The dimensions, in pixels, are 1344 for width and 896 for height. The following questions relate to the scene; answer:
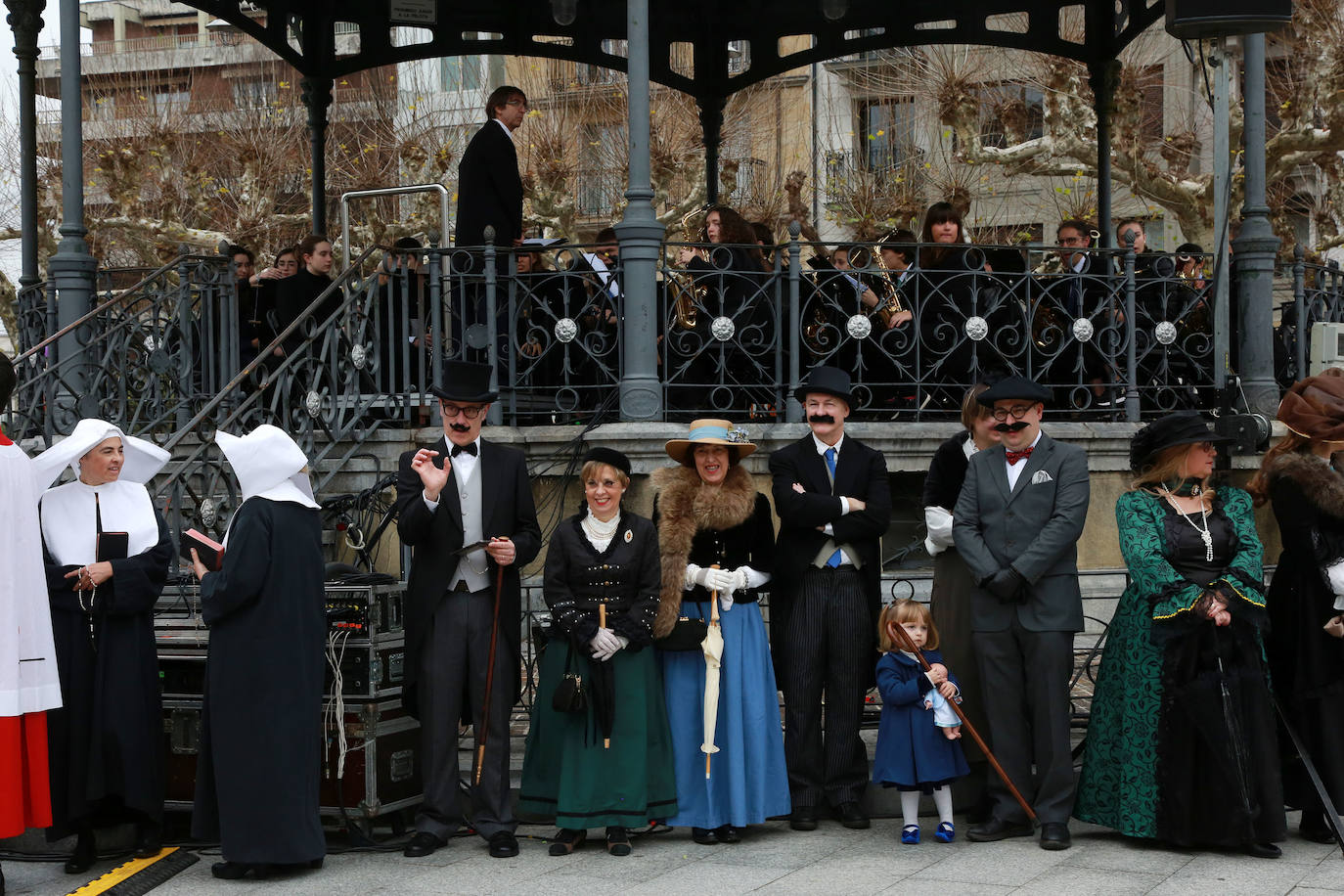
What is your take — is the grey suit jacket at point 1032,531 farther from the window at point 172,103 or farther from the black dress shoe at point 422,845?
the window at point 172,103

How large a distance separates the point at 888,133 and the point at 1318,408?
90.6 ft

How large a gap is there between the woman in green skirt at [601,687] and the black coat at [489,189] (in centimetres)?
382

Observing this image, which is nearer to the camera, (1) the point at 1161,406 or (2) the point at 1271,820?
(2) the point at 1271,820

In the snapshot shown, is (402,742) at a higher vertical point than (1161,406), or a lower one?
lower

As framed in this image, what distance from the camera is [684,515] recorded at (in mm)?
7734

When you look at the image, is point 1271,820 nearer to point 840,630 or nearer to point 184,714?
point 840,630

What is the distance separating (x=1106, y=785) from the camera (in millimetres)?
7344

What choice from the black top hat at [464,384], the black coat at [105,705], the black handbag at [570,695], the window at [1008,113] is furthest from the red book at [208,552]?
the window at [1008,113]

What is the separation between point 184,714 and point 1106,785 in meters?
4.24

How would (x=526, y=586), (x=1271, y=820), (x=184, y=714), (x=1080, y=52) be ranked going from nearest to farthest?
(x=1271, y=820) < (x=184, y=714) < (x=526, y=586) < (x=1080, y=52)

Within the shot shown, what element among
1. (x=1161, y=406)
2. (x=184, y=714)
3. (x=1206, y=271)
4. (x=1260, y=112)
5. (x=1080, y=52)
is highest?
(x=1080, y=52)

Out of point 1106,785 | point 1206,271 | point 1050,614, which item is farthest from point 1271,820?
point 1206,271

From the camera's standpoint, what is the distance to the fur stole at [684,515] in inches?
299

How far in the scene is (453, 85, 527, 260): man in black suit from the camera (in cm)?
1093
